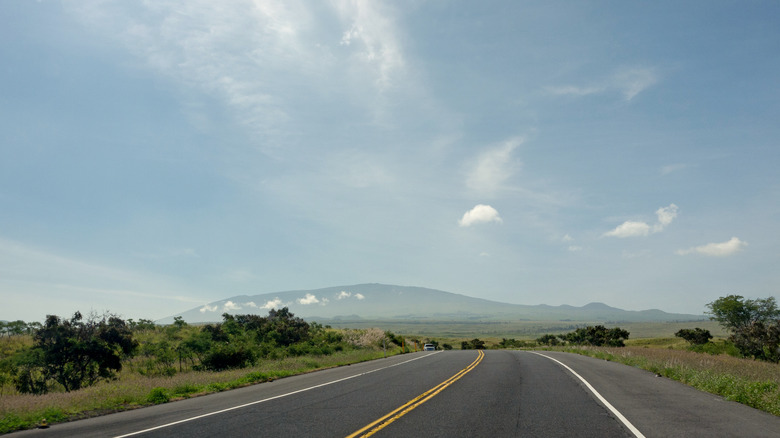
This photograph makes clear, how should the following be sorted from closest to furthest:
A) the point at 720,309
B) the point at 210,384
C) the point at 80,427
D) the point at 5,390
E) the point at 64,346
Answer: the point at 80,427
the point at 210,384
the point at 5,390
the point at 64,346
the point at 720,309

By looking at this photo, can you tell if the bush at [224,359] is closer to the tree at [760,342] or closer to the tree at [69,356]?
the tree at [69,356]

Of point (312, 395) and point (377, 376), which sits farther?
point (377, 376)

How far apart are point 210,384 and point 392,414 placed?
10.5 m

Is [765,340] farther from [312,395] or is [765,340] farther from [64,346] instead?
[64,346]

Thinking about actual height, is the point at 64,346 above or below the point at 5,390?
above

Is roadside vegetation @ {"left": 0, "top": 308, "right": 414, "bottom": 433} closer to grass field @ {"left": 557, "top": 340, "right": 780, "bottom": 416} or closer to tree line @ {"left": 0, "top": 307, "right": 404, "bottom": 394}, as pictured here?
tree line @ {"left": 0, "top": 307, "right": 404, "bottom": 394}

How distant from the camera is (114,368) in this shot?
27453 mm

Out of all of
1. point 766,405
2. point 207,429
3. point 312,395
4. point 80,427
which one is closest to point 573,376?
point 766,405

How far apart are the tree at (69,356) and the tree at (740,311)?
96011 mm

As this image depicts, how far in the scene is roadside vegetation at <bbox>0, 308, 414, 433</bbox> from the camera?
42.8 feet

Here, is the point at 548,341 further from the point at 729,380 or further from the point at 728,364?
the point at 729,380

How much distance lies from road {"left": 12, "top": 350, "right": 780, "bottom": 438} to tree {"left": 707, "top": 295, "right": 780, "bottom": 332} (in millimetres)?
86327

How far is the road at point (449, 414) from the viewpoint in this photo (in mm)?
8805

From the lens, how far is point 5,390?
2323 cm
